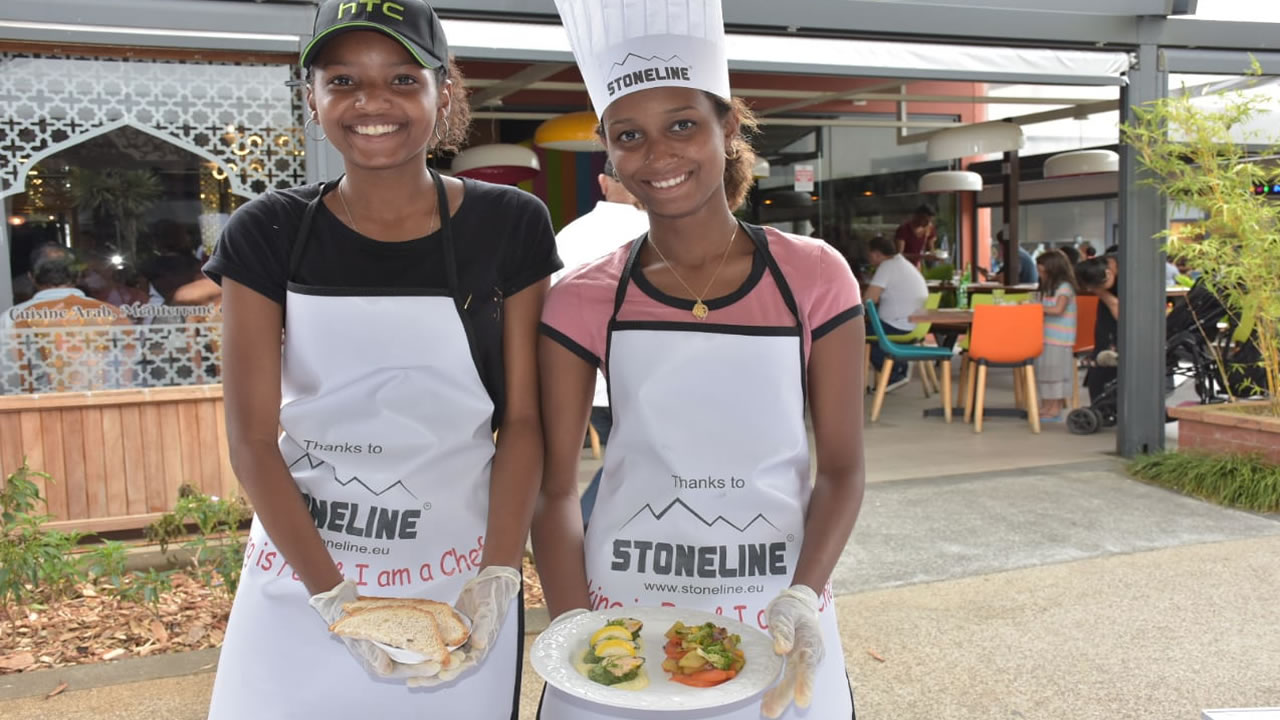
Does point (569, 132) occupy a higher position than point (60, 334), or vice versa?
point (569, 132)

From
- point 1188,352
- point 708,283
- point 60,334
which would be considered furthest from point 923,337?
point 708,283

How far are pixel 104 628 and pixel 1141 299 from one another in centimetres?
592

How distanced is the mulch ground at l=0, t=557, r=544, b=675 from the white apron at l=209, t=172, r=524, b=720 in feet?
7.62

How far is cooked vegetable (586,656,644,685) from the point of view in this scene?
148 cm

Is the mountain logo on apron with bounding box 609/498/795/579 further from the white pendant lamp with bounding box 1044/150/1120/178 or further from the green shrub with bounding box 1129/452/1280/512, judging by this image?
the white pendant lamp with bounding box 1044/150/1120/178

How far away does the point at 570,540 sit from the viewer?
1784mm

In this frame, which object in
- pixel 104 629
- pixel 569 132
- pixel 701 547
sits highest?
pixel 569 132

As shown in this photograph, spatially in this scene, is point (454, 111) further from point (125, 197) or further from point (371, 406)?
point (125, 197)

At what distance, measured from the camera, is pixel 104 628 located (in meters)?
3.83

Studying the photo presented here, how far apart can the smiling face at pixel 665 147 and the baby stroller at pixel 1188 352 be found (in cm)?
639

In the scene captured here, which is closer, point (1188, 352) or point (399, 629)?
point (399, 629)

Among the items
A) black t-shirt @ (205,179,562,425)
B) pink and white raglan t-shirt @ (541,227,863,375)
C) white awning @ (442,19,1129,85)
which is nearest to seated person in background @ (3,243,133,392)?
white awning @ (442,19,1129,85)

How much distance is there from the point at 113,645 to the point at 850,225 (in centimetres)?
1130

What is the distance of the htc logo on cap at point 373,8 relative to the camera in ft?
5.29
